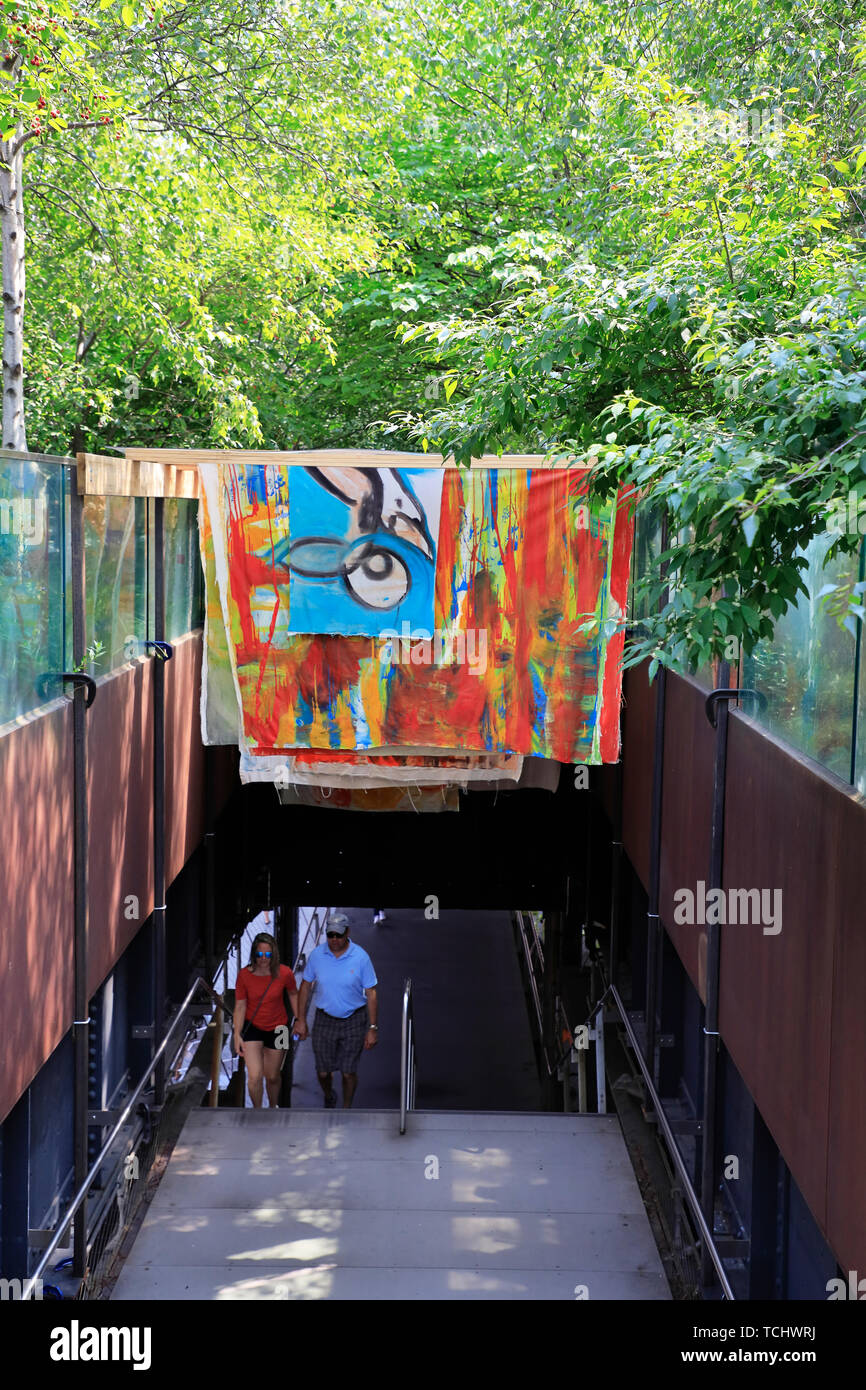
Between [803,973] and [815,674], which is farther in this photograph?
[815,674]

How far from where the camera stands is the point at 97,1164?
709 centimetres

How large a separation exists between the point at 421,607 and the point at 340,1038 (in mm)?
3983

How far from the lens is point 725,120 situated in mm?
6527

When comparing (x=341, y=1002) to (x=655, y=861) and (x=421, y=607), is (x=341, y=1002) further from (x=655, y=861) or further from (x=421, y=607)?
(x=421, y=607)

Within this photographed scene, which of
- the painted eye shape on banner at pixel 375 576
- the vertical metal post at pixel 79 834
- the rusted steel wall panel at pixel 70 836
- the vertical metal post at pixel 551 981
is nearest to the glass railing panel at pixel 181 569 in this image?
the rusted steel wall panel at pixel 70 836

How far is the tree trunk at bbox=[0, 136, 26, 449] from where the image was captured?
7.82 m

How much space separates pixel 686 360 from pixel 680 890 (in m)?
3.50

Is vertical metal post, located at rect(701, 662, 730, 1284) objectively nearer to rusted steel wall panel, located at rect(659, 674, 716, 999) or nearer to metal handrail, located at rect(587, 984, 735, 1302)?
metal handrail, located at rect(587, 984, 735, 1302)

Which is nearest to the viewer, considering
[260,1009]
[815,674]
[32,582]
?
[815,674]

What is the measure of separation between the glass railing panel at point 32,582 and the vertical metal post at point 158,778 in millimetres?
2088

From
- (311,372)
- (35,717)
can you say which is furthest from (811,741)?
(311,372)

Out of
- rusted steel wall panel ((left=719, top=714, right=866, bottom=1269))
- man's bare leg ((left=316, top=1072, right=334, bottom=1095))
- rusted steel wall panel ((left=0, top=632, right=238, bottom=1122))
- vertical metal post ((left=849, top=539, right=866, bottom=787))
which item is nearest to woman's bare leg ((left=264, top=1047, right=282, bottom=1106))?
man's bare leg ((left=316, top=1072, right=334, bottom=1095))

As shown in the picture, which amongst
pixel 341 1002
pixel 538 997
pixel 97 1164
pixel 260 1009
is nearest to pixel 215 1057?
pixel 260 1009

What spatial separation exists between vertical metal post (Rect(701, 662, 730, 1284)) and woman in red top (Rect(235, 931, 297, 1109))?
4.98m
